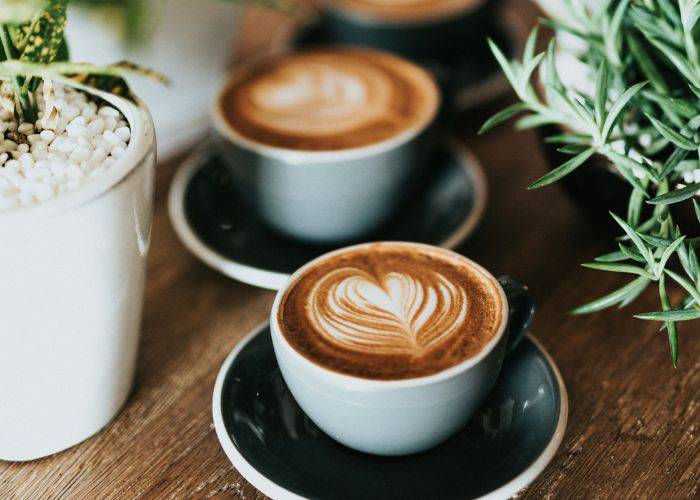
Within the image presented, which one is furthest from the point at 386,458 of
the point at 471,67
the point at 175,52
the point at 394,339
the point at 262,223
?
the point at 471,67

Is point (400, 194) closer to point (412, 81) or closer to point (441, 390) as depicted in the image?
point (412, 81)

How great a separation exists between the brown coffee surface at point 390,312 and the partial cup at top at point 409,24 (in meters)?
0.52

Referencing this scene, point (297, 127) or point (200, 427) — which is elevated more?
point (297, 127)

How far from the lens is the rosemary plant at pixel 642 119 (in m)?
0.54

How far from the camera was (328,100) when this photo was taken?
811 millimetres

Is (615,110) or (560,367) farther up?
(615,110)

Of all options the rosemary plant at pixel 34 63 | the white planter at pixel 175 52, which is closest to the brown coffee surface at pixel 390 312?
the rosemary plant at pixel 34 63

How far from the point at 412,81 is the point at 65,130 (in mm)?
435

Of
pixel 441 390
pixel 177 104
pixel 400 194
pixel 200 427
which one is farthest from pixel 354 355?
pixel 177 104

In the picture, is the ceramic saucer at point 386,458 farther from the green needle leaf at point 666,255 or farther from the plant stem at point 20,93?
the plant stem at point 20,93

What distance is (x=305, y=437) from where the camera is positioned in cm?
57

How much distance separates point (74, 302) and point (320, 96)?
407mm

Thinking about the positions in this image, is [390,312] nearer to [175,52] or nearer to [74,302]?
[74,302]

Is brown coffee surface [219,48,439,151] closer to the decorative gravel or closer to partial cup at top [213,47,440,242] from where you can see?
partial cup at top [213,47,440,242]
